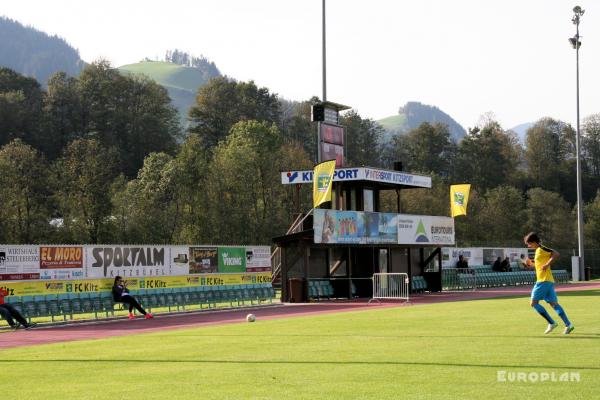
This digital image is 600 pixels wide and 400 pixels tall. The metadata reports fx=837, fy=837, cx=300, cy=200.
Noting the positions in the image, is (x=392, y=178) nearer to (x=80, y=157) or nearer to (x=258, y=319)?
(x=258, y=319)

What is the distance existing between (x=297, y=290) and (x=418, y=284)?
36.2ft

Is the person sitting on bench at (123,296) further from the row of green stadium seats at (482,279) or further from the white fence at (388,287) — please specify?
the row of green stadium seats at (482,279)

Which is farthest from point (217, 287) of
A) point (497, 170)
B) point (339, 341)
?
point (497, 170)

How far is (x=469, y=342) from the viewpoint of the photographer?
15289 mm

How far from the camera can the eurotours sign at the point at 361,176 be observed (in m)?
40.3

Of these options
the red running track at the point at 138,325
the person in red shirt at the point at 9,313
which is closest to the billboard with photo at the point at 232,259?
the red running track at the point at 138,325

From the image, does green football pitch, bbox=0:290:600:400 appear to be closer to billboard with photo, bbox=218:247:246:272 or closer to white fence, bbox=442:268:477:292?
billboard with photo, bbox=218:247:246:272

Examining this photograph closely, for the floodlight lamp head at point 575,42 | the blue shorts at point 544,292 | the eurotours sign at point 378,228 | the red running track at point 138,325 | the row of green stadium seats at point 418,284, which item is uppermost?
the floodlight lamp head at point 575,42

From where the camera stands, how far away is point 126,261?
3055 cm

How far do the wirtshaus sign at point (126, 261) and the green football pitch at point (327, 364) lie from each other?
30.6 feet

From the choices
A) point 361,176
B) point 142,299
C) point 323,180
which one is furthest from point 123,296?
point 361,176

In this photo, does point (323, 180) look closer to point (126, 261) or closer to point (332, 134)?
point (332, 134)
